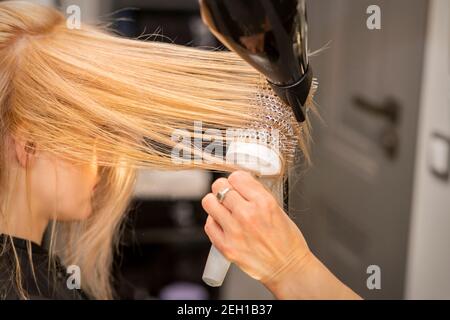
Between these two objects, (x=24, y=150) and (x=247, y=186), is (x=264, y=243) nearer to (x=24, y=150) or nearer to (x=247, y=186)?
(x=247, y=186)

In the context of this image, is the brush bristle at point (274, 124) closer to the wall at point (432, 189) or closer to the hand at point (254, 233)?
the hand at point (254, 233)

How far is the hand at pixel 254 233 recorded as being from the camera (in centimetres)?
71

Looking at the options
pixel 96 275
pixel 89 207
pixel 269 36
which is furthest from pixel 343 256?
pixel 269 36

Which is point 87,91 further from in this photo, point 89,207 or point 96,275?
point 96,275

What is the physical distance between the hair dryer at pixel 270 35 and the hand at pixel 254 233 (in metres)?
0.12

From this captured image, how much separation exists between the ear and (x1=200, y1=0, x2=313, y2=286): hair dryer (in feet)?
1.25

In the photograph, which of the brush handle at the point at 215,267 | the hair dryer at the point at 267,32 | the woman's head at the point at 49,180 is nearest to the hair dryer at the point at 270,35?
the hair dryer at the point at 267,32

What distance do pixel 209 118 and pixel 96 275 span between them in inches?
19.2

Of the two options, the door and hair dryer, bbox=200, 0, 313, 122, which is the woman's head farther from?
the door

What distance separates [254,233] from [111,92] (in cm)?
29

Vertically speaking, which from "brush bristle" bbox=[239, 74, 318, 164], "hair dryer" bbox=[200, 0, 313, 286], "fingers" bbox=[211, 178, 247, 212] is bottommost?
"fingers" bbox=[211, 178, 247, 212]

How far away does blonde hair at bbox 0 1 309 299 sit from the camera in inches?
32.8

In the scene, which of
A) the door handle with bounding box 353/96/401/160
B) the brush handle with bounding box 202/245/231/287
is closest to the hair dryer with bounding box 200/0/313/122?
the brush handle with bounding box 202/245/231/287
